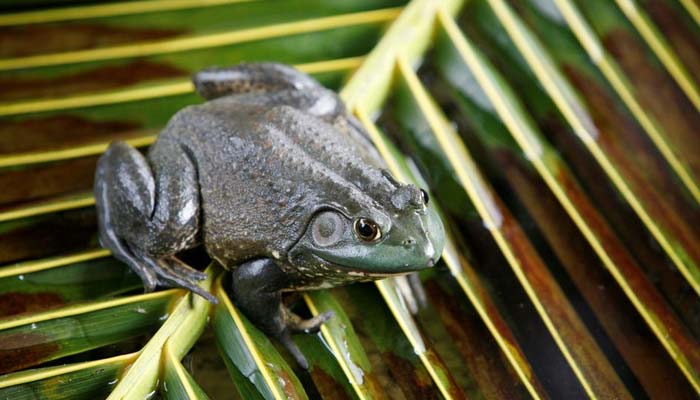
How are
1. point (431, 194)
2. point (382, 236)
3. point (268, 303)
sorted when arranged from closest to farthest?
point (382, 236)
point (268, 303)
point (431, 194)

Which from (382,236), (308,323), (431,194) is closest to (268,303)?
(308,323)

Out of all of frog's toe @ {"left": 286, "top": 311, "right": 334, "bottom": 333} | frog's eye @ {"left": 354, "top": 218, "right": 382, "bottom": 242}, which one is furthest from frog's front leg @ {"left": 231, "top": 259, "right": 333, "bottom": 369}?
frog's eye @ {"left": 354, "top": 218, "right": 382, "bottom": 242}

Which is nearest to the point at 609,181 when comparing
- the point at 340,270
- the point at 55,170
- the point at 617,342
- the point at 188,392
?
the point at 617,342

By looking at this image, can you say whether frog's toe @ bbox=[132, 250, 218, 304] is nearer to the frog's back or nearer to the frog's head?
the frog's back

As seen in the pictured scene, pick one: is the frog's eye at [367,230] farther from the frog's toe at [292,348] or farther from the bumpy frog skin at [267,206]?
the frog's toe at [292,348]

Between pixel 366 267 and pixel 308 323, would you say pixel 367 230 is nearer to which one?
pixel 366 267

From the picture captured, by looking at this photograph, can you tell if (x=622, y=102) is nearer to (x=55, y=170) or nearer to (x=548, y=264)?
(x=548, y=264)
